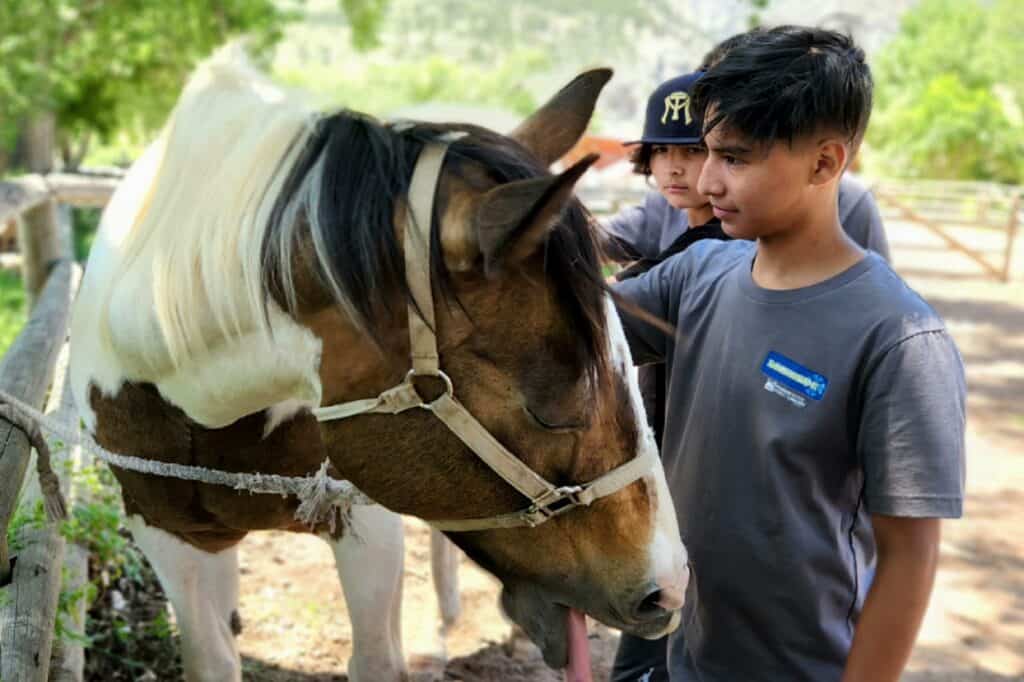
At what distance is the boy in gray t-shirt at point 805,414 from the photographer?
4.84 feet

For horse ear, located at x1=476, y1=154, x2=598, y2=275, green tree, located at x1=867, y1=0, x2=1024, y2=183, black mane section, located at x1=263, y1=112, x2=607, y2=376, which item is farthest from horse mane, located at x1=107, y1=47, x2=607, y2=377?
green tree, located at x1=867, y1=0, x2=1024, y2=183

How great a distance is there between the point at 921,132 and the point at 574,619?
37.9m

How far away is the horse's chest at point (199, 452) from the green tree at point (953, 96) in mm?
36214

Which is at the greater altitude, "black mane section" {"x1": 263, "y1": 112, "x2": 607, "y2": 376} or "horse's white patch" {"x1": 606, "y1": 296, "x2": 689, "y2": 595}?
"black mane section" {"x1": 263, "y1": 112, "x2": 607, "y2": 376}

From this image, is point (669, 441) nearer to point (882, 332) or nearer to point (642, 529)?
point (642, 529)

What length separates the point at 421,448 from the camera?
1586 mm

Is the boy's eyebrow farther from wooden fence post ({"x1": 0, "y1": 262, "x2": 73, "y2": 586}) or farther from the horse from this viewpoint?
wooden fence post ({"x1": 0, "y1": 262, "x2": 73, "y2": 586})

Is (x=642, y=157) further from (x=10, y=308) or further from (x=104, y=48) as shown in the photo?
(x=104, y=48)

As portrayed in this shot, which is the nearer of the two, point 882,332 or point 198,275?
point 882,332

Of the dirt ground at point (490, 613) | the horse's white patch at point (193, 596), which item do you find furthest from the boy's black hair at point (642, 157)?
the dirt ground at point (490, 613)

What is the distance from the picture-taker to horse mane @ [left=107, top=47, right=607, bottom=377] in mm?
1538

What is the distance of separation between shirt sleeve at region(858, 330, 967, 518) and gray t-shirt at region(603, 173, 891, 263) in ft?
4.43

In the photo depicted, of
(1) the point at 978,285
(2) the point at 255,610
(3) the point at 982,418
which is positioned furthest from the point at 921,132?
(2) the point at 255,610

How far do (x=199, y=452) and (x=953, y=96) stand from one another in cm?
3955
